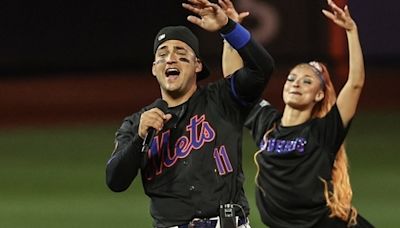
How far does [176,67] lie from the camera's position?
458 centimetres

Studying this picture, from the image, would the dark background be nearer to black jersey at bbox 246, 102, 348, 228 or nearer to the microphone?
black jersey at bbox 246, 102, 348, 228

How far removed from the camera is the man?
4480 millimetres

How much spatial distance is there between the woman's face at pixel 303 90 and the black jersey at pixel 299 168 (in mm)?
109

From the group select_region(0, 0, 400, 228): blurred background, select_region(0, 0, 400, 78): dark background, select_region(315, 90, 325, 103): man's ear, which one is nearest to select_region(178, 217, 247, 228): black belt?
select_region(315, 90, 325, 103): man's ear

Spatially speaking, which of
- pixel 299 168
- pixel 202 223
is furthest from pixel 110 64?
pixel 202 223

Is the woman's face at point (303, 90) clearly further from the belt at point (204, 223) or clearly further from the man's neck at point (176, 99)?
the belt at point (204, 223)

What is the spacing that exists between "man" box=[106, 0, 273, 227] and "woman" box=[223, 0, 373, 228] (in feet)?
2.79

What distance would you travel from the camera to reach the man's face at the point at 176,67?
15.0 feet

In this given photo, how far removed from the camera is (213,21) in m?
4.47

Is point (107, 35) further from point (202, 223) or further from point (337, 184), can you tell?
point (202, 223)

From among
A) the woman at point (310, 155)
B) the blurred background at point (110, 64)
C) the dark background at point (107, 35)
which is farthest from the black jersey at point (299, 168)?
the dark background at point (107, 35)

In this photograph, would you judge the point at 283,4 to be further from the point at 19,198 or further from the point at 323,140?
the point at 323,140

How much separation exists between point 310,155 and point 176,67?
1.20 metres

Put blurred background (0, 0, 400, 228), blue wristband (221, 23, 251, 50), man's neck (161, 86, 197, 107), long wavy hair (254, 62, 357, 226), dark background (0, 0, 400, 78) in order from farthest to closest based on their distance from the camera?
dark background (0, 0, 400, 78)
blurred background (0, 0, 400, 228)
long wavy hair (254, 62, 357, 226)
man's neck (161, 86, 197, 107)
blue wristband (221, 23, 251, 50)
